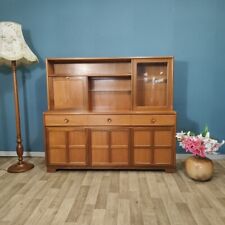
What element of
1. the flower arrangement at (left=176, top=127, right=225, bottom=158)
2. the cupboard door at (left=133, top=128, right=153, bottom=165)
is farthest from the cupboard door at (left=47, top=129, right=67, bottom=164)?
the flower arrangement at (left=176, top=127, right=225, bottom=158)

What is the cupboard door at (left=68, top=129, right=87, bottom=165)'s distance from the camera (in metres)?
3.05

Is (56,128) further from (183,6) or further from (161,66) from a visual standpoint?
(183,6)

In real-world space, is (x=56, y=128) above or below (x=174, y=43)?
below

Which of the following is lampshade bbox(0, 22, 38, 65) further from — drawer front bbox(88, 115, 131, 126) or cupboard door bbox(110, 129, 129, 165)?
cupboard door bbox(110, 129, 129, 165)

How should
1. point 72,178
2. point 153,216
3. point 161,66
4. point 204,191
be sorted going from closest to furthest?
point 153,216 < point 204,191 < point 72,178 < point 161,66

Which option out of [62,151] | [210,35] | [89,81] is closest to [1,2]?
[89,81]

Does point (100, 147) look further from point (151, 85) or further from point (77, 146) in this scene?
point (151, 85)

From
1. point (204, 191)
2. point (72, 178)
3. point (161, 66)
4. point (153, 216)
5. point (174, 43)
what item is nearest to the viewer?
point (153, 216)

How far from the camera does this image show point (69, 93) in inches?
124

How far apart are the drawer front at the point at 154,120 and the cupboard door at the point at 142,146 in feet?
0.29

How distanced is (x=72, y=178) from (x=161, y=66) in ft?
5.91

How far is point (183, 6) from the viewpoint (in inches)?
130

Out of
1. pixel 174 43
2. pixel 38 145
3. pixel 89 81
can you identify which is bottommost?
pixel 38 145

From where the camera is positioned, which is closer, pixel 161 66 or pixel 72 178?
pixel 72 178
